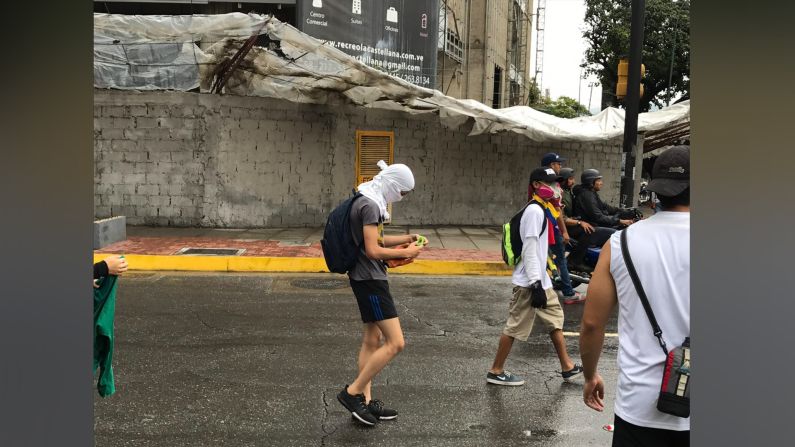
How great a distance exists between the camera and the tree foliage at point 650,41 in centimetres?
3566

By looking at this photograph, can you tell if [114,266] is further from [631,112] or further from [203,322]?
[631,112]

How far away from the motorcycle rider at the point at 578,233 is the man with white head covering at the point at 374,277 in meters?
4.95

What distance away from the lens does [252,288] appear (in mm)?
10203

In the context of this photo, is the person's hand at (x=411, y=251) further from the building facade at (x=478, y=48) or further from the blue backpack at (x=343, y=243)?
the building facade at (x=478, y=48)

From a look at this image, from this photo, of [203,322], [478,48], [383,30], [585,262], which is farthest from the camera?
[478,48]

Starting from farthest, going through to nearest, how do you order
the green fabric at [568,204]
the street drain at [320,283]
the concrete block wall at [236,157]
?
the concrete block wall at [236,157]
the street drain at [320,283]
the green fabric at [568,204]

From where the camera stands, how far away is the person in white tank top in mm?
2703

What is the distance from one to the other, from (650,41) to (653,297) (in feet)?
122

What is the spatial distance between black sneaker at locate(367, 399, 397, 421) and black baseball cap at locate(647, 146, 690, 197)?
117 inches

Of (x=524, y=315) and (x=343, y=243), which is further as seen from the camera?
(x=524, y=315)

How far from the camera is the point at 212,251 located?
12.5m

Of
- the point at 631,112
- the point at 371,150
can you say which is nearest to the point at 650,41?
the point at 371,150

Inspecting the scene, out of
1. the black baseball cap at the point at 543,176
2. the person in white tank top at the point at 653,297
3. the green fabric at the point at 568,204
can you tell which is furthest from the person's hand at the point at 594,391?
the green fabric at the point at 568,204

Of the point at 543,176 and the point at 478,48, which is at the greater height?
the point at 478,48
